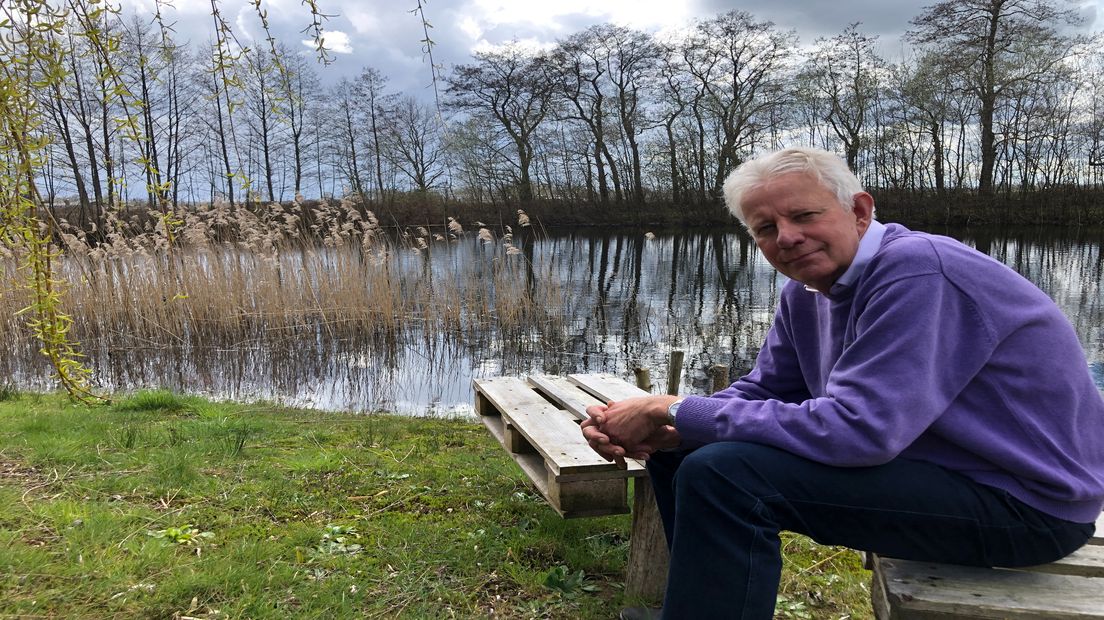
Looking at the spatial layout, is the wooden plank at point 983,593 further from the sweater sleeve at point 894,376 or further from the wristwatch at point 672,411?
the wristwatch at point 672,411

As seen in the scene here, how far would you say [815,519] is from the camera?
4.75ft

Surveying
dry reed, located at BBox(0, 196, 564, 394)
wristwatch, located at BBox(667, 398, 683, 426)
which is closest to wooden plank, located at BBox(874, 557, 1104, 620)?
wristwatch, located at BBox(667, 398, 683, 426)

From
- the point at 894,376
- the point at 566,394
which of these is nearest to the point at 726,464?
the point at 894,376

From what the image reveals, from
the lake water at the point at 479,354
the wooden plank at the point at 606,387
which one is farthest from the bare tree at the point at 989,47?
the wooden plank at the point at 606,387

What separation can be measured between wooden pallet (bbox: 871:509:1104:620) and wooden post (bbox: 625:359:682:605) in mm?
769

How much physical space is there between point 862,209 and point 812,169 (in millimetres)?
145

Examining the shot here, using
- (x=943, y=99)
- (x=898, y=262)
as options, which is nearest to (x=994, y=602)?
(x=898, y=262)

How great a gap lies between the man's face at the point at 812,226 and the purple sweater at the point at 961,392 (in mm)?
139

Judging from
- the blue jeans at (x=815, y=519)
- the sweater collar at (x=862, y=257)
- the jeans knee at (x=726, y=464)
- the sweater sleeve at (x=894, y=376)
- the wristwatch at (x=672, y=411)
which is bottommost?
the blue jeans at (x=815, y=519)

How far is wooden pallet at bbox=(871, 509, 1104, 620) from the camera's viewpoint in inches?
52.4

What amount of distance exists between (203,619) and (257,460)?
1.65 metres

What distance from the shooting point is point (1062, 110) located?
877 inches

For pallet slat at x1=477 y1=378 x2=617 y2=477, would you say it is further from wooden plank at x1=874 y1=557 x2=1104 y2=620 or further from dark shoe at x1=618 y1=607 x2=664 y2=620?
wooden plank at x1=874 y1=557 x2=1104 y2=620

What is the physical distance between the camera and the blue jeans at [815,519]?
1403 millimetres
